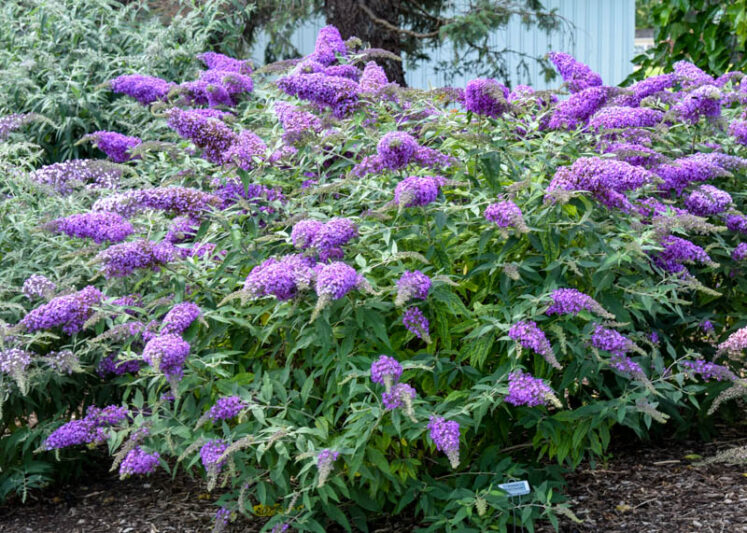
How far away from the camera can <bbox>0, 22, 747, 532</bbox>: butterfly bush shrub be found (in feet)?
9.84

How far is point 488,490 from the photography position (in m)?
3.19

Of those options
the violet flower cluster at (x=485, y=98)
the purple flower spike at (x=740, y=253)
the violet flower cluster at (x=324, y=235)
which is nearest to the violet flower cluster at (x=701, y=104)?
the purple flower spike at (x=740, y=253)

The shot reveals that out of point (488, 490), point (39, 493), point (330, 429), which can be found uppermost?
point (330, 429)

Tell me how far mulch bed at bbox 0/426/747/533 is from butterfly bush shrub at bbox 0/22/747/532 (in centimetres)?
32

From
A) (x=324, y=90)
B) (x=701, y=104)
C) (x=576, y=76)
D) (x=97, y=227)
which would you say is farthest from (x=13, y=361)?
(x=701, y=104)

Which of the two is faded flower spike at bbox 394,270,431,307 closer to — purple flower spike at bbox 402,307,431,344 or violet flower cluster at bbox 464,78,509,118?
purple flower spike at bbox 402,307,431,344

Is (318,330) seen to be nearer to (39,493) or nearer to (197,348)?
(197,348)

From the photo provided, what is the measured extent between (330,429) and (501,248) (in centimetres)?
96

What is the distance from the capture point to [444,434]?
2818 millimetres

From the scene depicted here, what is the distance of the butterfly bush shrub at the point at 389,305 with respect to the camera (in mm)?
2998

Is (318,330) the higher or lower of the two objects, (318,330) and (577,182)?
the lower

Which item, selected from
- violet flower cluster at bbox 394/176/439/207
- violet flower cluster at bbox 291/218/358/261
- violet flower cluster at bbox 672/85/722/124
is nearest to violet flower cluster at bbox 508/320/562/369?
violet flower cluster at bbox 394/176/439/207

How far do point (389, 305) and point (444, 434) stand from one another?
53 cm

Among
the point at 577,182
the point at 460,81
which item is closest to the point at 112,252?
the point at 577,182
